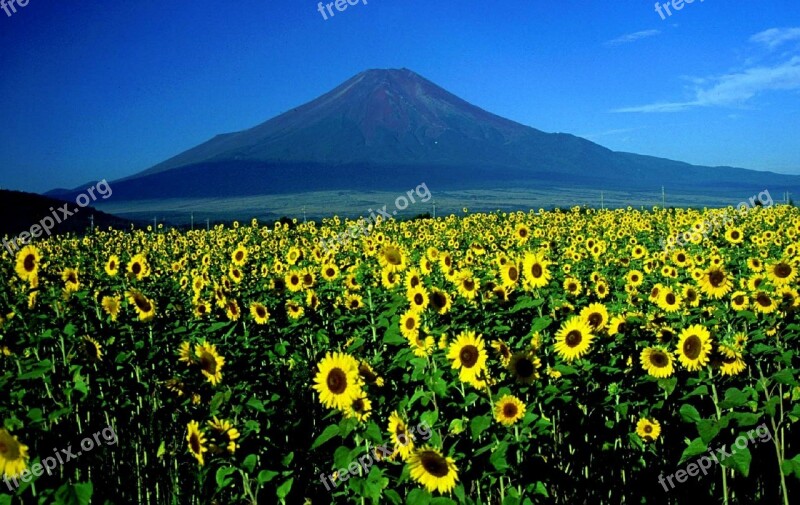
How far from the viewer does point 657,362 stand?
4.20 meters

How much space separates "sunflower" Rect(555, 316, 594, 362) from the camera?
14.3ft

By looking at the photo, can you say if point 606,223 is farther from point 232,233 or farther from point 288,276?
point 288,276

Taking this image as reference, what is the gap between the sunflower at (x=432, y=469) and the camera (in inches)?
113

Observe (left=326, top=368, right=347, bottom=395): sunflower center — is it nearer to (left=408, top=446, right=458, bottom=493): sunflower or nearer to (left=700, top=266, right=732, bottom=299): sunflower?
(left=408, top=446, right=458, bottom=493): sunflower

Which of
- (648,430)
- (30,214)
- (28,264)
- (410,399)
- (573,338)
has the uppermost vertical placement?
(30,214)

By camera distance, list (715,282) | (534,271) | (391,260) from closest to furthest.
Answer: (715,282) < (534,271) < (391,260)

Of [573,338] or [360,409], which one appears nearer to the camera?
[360,409]

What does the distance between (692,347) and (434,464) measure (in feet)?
7.48

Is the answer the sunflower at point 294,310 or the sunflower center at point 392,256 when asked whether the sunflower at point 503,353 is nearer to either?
the sunflower at point 294,310

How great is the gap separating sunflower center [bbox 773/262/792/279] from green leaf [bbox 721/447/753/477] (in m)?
3.90

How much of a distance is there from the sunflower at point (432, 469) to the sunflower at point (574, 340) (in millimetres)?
1796

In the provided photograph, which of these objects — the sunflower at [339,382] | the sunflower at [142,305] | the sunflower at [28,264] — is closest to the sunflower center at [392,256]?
the sunflower at [142,305]

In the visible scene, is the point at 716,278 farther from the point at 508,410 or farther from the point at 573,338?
the point at 508,410

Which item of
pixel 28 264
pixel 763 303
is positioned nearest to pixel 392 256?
pixel 763 303
